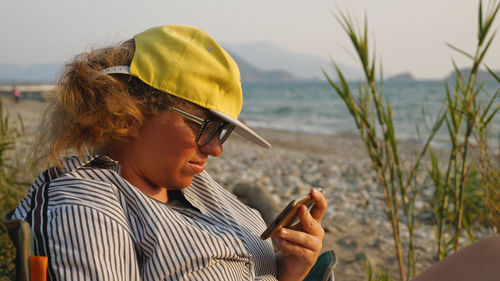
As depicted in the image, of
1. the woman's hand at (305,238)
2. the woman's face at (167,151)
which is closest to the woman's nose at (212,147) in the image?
the woman's face at (167,151)

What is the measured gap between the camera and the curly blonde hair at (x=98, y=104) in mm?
1381

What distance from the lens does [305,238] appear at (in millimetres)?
1507

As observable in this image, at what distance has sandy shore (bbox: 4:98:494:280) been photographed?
4.58 metres

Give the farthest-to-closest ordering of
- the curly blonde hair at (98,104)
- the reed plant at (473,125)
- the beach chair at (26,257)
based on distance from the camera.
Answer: the reed plant at (473,125) < the curly blonde hair at (98,104) < the beach chair at (26,257)

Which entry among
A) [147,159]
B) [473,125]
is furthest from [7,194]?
[473,125]

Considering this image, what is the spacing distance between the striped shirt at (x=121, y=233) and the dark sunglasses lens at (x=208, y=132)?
0.24 metres

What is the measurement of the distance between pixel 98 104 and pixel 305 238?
0.77 meters

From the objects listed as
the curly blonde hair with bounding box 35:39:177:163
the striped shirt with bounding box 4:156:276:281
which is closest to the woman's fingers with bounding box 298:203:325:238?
the striped shirt with bounding box 4:156:276:281

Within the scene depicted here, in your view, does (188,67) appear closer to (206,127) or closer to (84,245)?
(206,127)

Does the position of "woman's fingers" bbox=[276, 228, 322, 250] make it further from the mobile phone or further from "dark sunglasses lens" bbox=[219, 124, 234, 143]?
"dark sunglasses lens" bbox=[219, 124, 234, 143]

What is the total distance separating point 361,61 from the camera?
2.44 meters

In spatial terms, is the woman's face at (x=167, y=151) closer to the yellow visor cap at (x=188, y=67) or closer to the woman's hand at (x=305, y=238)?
the yellow visor cap at (x=188, y=67)

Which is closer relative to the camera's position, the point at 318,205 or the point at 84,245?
the point at 84,245

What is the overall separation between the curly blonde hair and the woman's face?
42 millimetres
